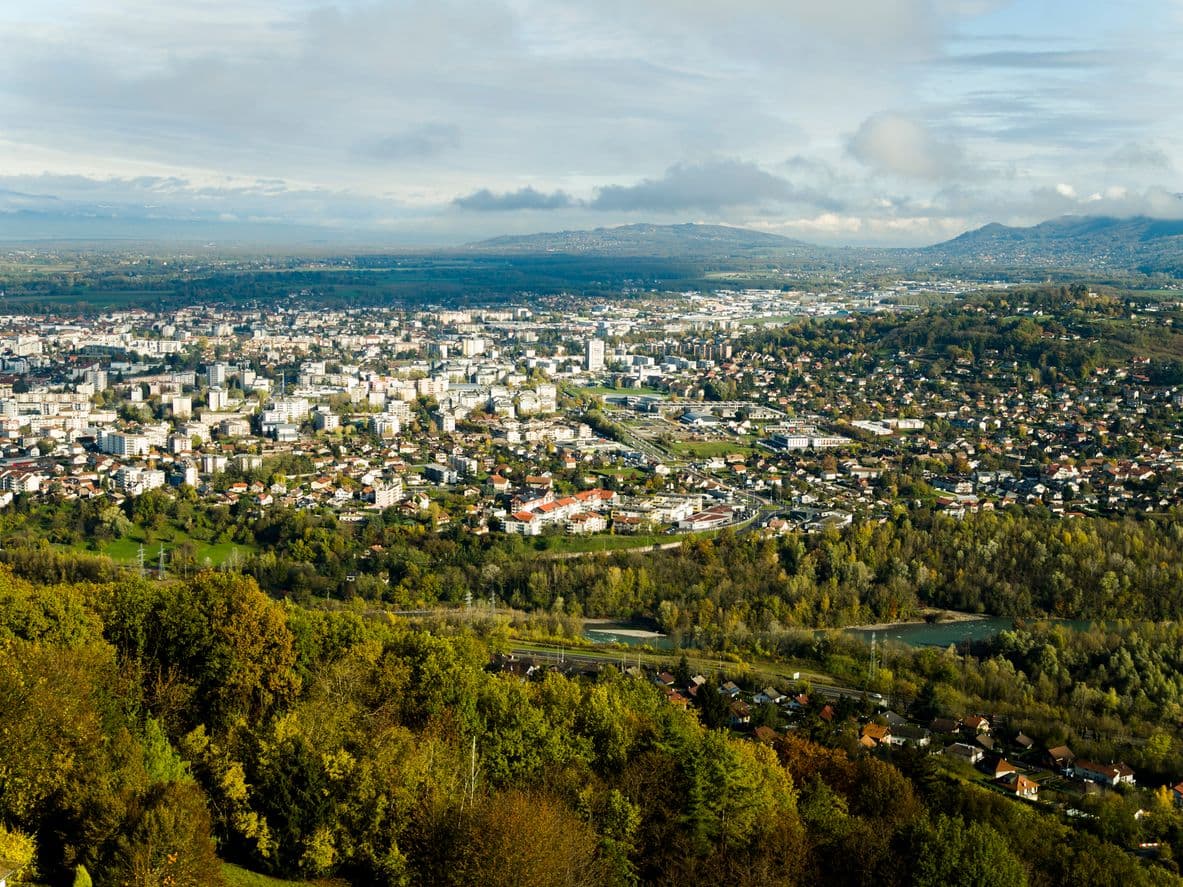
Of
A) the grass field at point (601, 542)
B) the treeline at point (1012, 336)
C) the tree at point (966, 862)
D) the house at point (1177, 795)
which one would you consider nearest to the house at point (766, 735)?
the tree at point (966, 862)

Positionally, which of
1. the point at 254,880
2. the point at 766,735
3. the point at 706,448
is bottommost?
the point at 766,735

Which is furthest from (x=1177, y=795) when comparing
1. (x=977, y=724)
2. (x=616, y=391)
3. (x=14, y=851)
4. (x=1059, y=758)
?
(x=616, y=391)

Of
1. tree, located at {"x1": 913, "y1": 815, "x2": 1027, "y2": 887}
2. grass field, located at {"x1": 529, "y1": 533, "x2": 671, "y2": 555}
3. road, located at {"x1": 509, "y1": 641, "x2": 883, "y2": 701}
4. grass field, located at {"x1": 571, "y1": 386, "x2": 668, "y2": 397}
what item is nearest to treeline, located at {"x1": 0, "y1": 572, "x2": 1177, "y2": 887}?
tree, located at {"x1": 913, "y1": 815, "x2": 1027, "y2": 887}

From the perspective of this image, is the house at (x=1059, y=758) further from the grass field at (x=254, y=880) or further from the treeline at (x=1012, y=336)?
the treeline at (x=1012, y=336)

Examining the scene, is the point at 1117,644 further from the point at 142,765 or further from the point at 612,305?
the point at 612,305

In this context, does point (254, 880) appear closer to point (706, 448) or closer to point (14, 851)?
point (14, 851)

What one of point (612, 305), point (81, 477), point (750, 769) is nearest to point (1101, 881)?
point (750, 769)
